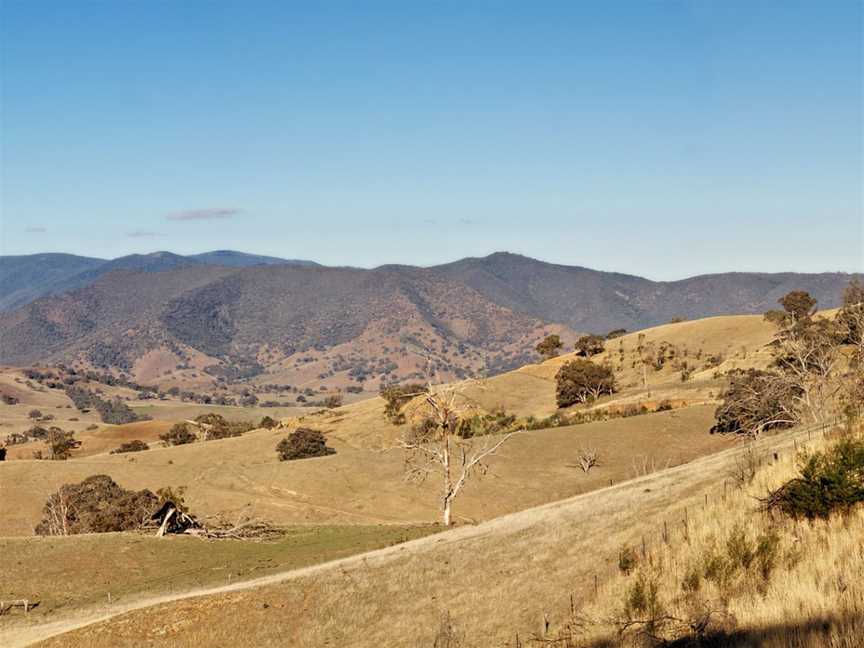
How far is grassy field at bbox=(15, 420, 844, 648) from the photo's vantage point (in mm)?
17859

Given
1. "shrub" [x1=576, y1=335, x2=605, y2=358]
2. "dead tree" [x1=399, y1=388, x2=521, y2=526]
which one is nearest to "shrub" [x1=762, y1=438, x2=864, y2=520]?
"dead tree" [x1=399, y1=388, x2=521, y2=526]

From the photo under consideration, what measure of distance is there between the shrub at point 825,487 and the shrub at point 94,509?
122 ft

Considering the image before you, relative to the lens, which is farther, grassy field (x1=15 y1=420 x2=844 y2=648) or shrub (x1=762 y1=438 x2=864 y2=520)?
grassy field (x1=15 y1=420 x2=844 y2=648)

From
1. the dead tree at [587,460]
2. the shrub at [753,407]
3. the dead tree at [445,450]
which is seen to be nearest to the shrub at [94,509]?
the dead tree at [445,450]

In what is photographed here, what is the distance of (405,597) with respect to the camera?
72.0 feet

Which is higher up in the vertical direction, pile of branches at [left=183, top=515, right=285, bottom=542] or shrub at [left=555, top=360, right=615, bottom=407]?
shrub at [left=555, top=360, right=615, bottom=407]

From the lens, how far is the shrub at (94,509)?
50469 mm

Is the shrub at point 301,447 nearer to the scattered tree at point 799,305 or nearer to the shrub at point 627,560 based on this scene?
the shrub at point 627,560

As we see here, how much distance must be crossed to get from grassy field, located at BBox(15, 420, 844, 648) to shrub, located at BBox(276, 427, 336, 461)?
1853 inches

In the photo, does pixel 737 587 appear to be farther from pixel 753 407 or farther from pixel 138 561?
pixel 753 407

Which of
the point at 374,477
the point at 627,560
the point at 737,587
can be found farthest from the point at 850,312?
the point at 737,587

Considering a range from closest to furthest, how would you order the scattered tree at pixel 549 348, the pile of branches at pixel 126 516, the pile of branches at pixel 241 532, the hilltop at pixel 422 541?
the hilltop at pixel 422 541, the pile of branches at pixel 241 532, the pile of branches at pixel 126 516, the scattered tree at pixel 549 348

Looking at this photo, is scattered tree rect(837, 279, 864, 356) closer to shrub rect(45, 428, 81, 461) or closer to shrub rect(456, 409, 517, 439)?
shrub rect(456, 409, 517, 439)

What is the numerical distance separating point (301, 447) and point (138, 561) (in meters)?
39.0
